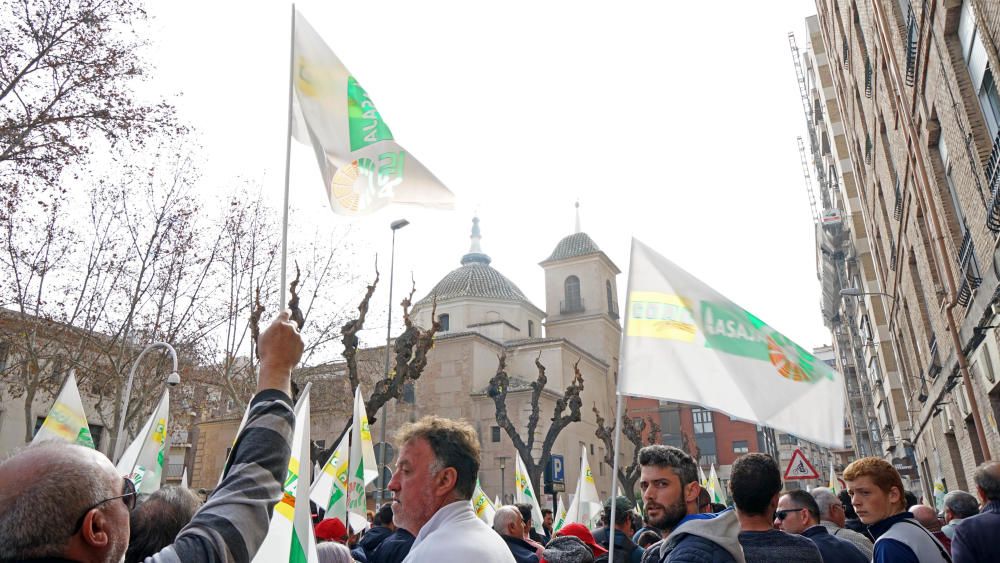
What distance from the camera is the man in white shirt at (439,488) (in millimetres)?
2559

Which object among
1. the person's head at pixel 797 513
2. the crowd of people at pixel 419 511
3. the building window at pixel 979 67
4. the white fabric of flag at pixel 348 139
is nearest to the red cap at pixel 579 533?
the crowd of people at pixel 419 511

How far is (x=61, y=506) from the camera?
1.57 metres

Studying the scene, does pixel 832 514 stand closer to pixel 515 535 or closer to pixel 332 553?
pixel 515 535

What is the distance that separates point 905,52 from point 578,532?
41.9 feet

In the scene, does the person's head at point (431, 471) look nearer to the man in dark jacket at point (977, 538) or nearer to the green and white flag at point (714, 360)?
the green and white flag at point (714, 360)

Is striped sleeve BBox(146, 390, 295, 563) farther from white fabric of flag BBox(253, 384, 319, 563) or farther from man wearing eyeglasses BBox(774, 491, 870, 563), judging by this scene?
man wearing eyeglasses BBox(774, 491, 870, 563)

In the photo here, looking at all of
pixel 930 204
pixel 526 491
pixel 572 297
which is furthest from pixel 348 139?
pixel 572 297

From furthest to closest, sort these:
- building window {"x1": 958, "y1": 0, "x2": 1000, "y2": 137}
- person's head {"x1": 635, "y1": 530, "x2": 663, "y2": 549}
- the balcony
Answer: the balcony, building window {"x1": 958, "y1": 0, "x2": 1000, "y2": 137}, person's head {"x1": 635, "y1": 530, "x2": 663, "y2": 549}

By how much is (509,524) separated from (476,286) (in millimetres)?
48601

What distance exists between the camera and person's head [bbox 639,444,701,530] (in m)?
3.63

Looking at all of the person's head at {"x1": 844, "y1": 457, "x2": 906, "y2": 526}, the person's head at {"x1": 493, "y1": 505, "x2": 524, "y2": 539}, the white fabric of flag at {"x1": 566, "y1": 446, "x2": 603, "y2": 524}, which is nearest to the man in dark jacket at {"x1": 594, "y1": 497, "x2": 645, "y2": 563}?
the person's head at {"x1": 493, "y1": 505, "x2": 524, "y2": 539}

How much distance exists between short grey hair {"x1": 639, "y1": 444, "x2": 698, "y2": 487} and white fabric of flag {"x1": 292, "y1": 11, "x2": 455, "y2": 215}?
2.27m

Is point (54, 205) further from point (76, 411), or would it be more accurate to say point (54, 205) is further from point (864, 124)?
point (864, 124)

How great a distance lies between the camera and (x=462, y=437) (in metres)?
3.04
